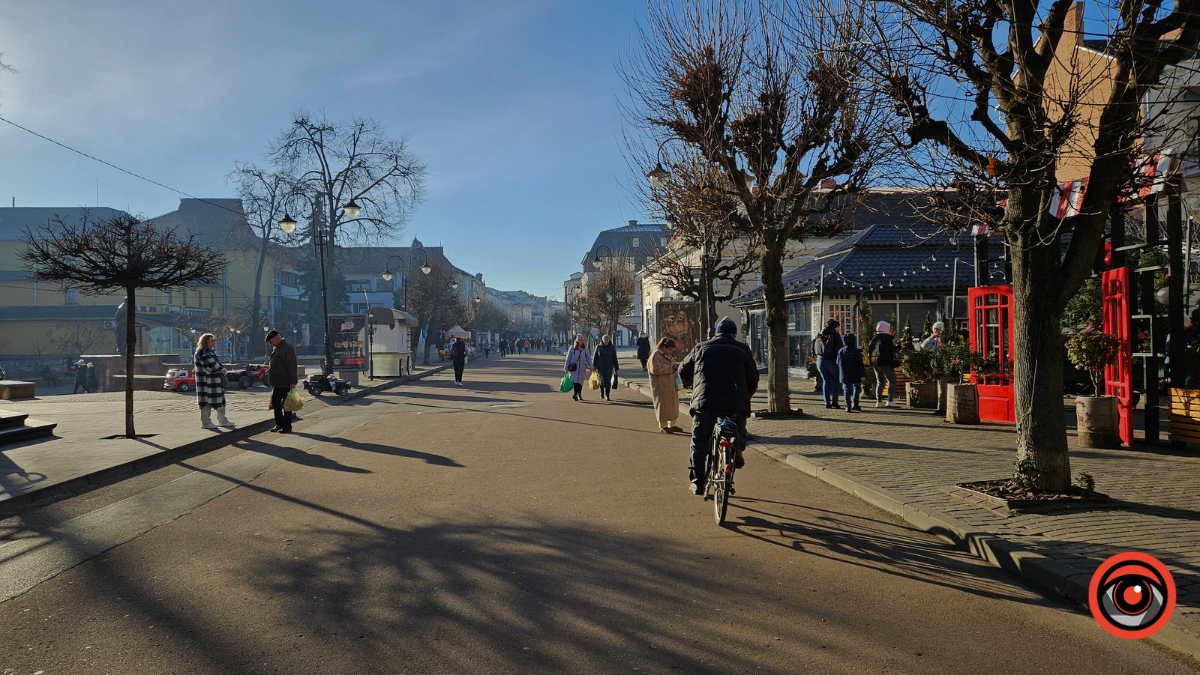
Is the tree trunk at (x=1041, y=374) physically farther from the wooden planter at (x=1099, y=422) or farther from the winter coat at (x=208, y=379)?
the winter coat at (x=208, y=379)

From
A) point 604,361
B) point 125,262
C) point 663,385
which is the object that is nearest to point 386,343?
point 604,361

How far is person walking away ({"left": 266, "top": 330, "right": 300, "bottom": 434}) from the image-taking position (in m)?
14.0

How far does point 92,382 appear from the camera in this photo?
3512cm

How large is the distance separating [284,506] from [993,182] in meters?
6.80

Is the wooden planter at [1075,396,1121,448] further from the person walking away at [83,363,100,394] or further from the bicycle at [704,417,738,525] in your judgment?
the person walking away at [83,363,100,394]

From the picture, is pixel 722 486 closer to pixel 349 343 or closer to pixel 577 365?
pixel 577 365

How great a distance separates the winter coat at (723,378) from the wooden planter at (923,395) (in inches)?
373

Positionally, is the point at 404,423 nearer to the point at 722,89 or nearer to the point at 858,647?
the point at 722,89

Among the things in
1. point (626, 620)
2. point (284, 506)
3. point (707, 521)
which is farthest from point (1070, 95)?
point (284, 506)

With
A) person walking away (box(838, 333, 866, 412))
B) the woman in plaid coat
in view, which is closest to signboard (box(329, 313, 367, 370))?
the woman in plaid coat

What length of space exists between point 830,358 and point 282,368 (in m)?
10.3

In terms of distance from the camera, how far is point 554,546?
5844 millimetres

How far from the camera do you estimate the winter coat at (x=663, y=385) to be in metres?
12.9

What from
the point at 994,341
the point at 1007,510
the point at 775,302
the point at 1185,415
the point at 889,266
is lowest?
the point at 1007,510
